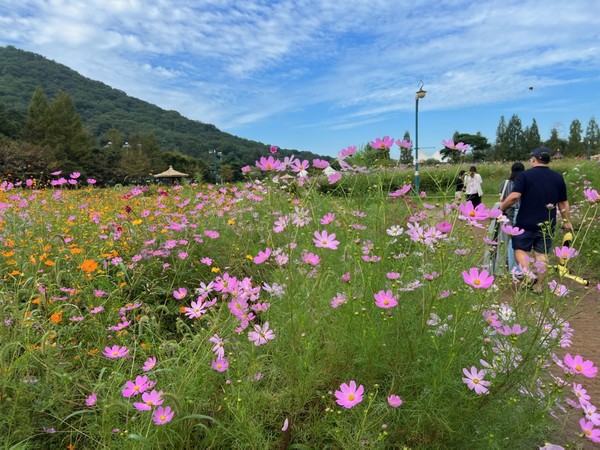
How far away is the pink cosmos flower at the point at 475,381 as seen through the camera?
110 cm

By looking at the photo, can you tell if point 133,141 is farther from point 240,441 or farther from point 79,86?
point 240,441

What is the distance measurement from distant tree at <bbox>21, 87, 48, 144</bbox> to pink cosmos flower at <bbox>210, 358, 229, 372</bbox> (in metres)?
42.6

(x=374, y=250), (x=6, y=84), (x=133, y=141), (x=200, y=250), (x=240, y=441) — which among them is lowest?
(x=240, y=441)

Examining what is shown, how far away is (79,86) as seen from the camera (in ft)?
230

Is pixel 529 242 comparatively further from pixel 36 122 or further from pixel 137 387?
pixel 36 122

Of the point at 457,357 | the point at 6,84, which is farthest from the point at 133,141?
the point at 457,357

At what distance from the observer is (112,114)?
214ft

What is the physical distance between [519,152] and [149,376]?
216 ft

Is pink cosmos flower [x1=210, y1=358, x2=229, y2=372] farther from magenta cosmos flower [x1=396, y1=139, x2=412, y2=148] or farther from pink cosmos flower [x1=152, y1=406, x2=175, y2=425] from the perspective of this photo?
magenta cosmos flower [x1=396, y1=139, x2=412, y2=148]

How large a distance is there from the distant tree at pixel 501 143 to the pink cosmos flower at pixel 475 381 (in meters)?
63.5

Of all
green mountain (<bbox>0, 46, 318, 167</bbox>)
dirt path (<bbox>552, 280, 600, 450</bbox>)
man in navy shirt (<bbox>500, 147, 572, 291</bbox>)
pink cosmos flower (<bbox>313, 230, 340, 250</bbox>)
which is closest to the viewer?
pink cosmos flower (<bbox>313, 230, 340, 250</bbox>)

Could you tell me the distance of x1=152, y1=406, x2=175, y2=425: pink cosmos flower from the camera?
1080 millimetres

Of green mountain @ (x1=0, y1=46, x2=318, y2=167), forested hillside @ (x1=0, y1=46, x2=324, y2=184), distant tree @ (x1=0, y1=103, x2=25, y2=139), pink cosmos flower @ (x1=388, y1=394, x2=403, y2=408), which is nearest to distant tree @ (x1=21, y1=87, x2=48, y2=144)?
distant tree @ (x1=0, y1=103, x2=25, y2=139)

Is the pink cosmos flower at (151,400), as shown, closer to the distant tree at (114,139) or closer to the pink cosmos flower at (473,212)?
the pink cosmos flower at (473,212)
